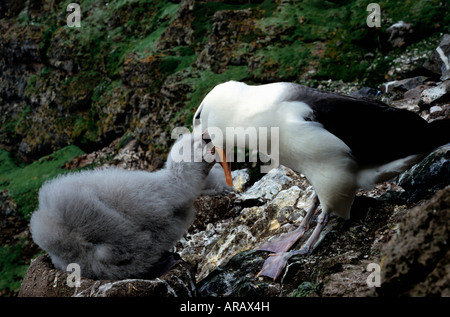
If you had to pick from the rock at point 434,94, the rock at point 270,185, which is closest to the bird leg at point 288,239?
the rock at point 270,185

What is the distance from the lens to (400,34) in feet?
20.9

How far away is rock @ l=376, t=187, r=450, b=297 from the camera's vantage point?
1.32 meters

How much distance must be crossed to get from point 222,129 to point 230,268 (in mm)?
982

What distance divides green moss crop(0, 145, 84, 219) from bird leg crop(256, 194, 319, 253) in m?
5.68

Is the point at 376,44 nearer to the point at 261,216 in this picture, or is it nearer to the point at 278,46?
the point at 278,46

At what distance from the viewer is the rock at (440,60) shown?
5.16 metres

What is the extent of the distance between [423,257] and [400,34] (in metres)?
5.94


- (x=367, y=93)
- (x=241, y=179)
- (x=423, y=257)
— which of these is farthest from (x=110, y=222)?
(x=367, y=93)

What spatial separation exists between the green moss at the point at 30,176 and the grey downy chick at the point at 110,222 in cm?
491

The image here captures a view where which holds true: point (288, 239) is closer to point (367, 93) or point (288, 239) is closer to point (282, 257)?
point (282, 257)

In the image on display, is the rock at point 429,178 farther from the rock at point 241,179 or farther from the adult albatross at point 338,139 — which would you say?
the rock at point 241,179

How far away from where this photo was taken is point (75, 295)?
90.8 inches

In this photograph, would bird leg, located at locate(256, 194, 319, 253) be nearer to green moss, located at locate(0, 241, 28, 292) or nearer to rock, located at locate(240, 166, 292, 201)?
rock, located at locate(240, 166, 292, 201)
